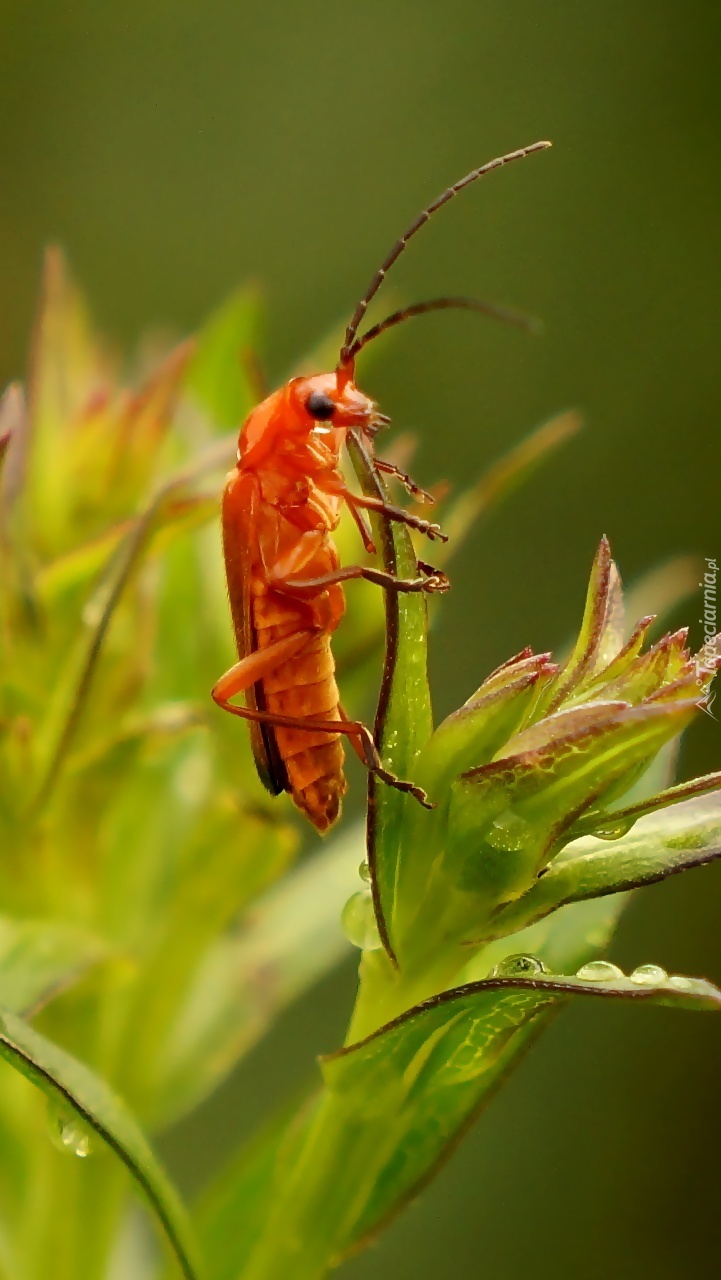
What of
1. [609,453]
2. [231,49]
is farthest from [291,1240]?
[231,49]

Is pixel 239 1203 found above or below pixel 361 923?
below

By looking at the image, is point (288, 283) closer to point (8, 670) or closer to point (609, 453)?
point (609, 453)

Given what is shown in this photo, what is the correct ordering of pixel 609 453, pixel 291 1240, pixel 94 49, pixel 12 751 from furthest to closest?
pixel 94 49
pixel 609 453
pixel 12 751
pixel 291 1240

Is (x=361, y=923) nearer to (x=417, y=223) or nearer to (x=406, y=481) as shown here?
(x=406, y=481)

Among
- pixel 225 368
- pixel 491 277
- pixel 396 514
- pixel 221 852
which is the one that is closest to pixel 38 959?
pixel 221 852

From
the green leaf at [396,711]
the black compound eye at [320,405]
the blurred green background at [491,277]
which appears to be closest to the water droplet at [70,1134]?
the green leaf at [396,711]

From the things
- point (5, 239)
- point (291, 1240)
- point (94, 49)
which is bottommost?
point (291, 1240)
